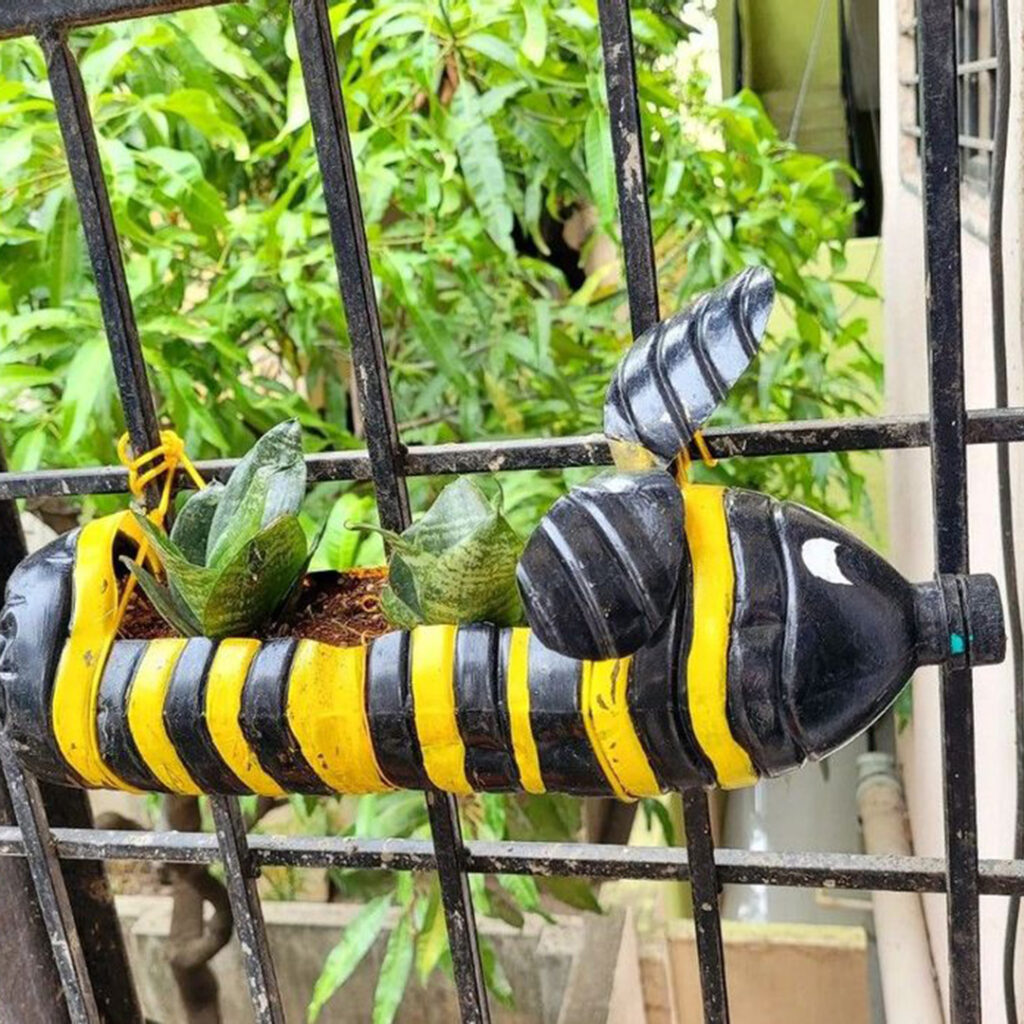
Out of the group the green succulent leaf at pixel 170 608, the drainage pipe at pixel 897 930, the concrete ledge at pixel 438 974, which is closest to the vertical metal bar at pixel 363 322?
the green succulent leaf at pixel 170 608

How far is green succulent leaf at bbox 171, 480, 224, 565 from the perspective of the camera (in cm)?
48

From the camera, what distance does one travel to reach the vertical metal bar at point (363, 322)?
1.58 ft

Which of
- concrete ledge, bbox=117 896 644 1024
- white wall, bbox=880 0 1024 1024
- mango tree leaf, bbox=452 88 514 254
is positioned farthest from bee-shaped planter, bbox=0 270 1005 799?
concrete ledge, bbox=117 896 644 1024

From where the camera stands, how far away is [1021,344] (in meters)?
0.78

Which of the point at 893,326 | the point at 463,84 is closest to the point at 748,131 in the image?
the point at 463,84

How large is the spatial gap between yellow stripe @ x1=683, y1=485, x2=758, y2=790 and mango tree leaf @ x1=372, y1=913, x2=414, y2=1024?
592mm

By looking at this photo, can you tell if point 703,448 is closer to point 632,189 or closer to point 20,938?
point 632,189

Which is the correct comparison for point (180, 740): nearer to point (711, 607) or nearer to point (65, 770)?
point (65, 770)

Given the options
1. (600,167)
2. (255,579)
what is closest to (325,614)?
(255,579)

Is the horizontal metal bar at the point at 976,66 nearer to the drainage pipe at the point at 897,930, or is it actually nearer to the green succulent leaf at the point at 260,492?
the green succulent leaf at the point at 260,492

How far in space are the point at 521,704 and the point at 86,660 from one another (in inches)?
7.1

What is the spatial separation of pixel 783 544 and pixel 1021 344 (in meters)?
0.48

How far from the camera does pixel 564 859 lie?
556 mm

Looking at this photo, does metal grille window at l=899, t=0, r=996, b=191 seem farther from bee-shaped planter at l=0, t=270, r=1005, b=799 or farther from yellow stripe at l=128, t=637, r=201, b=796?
yellow stripe at l=128, t=637, r=201, b=796
